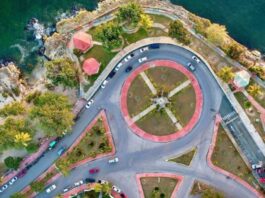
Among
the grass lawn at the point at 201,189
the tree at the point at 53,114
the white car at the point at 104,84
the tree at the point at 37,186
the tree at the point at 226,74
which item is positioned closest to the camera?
the tree at the point at 53,114

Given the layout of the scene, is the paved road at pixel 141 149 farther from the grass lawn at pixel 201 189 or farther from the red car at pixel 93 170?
the grass lawn at pixel 201 189

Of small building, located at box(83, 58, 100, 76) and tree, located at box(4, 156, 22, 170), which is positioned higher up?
small building, located at box(83, 58, 100, 76)

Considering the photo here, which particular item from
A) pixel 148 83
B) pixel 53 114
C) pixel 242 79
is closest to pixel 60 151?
pixel 53 114

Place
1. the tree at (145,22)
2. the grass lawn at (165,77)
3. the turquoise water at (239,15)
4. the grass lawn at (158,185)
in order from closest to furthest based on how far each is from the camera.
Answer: the grass lawn at (158,185), the tree at (145,22), the grass lawn at (165,77), the turquoise water at (239,15)

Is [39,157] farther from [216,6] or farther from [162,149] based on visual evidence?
[216,6]

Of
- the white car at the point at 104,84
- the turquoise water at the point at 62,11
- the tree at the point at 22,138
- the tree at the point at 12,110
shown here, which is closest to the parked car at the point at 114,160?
the white car at the point at 104,84

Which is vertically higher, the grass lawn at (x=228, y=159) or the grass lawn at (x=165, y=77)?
the grass lawn at (x=165, y=77)

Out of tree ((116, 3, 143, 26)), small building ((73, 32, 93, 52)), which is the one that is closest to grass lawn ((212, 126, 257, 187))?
tree ((116, 3, 143, 26))

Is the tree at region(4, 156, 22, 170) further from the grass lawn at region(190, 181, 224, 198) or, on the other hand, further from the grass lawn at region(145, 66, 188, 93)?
the grass lawn at region(190, 181, 224, 198)
